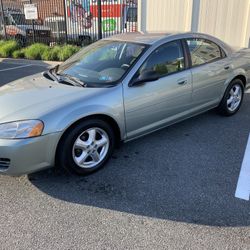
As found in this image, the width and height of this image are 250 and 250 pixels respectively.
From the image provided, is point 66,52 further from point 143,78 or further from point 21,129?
point 21,129

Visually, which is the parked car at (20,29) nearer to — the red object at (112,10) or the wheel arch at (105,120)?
the red object at (112,10)

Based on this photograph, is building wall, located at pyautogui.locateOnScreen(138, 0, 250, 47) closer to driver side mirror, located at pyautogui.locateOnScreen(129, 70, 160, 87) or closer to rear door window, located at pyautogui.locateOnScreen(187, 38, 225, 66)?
rear door window, located at pyautogui.locateOnScreen(187, 38, 225, 66)

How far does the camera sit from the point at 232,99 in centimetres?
506

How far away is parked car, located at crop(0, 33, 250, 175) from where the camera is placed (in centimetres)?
296

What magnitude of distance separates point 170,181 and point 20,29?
503 inches

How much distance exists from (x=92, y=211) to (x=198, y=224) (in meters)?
0.98

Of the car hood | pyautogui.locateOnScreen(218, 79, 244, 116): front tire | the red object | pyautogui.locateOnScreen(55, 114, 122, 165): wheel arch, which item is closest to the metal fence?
the red object

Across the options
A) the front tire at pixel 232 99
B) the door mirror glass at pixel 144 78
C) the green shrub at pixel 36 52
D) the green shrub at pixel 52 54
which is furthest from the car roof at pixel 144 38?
the green shrub at pixel 36 52

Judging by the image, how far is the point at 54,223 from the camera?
2.71 m

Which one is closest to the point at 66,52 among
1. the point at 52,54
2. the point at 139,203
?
the point at 52,54

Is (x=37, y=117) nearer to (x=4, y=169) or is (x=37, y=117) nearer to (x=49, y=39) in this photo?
(x=4, y=169)

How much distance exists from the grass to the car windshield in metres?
6.58

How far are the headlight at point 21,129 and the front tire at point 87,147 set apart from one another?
32 cm

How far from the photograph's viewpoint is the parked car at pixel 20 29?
13079 millimetres
